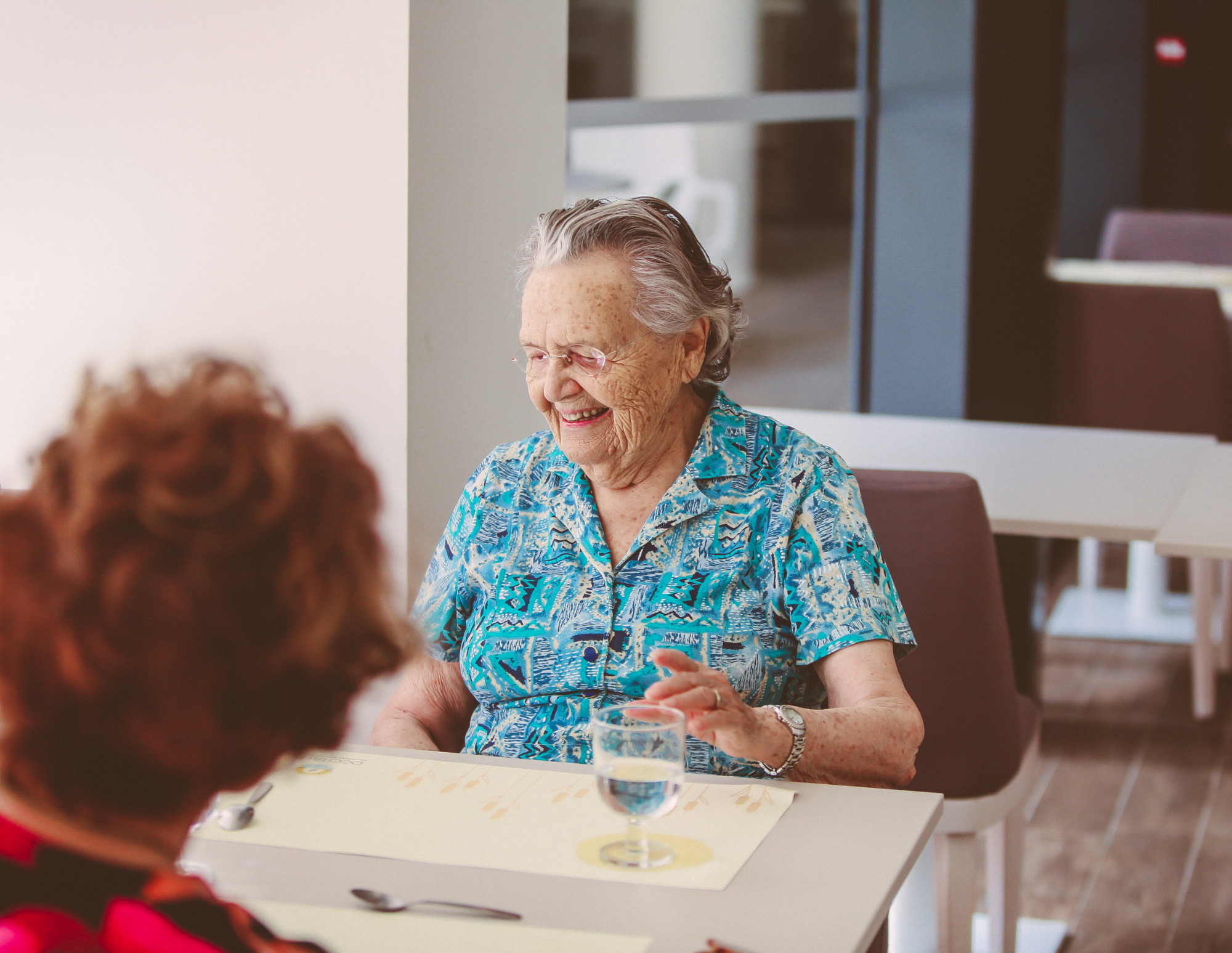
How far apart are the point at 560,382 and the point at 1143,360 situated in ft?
9.36

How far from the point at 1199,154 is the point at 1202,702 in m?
4.54

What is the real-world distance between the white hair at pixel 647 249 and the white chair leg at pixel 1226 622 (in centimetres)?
279

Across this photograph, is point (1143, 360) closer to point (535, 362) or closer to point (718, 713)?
point (535, 362)

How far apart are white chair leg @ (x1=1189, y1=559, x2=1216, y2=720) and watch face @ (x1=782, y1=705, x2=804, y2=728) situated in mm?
2542

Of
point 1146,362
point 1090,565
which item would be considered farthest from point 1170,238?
point 1146,362

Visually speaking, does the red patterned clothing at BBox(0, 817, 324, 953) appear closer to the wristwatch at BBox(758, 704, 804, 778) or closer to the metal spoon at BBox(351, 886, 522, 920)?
the metal spoon at BBox(351, 886, 522, 920)

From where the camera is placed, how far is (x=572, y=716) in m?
1.55

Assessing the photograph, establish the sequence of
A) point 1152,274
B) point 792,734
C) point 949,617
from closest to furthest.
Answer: point 792,734 → point 949,617 → point 1152,274

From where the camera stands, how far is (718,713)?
1.26 metres

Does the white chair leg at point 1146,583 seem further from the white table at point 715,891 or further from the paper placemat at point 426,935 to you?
the paper placemat at point 426,935

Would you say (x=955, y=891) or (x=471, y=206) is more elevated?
(x=471, y=206)

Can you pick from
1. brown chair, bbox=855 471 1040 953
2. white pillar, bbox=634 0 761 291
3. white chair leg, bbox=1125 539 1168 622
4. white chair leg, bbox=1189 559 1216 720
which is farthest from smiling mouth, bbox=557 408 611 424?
white pillar, bbox=634 0 761 291

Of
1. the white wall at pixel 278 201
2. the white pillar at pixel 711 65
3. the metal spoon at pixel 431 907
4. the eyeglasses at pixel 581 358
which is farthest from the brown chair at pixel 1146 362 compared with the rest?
the metal spoon at pixel 431 907

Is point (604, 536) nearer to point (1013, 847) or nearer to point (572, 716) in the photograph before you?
point (572, 716)
